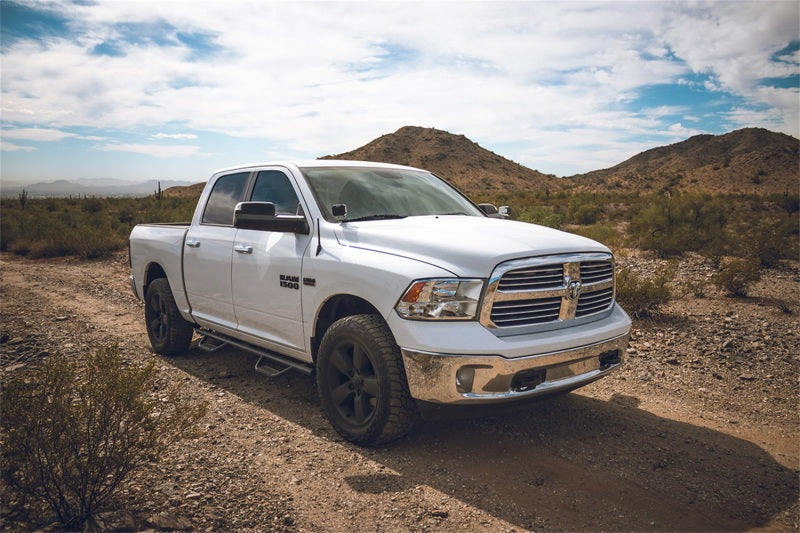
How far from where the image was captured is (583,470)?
11.9ft

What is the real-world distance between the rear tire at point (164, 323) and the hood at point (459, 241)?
2911 mm

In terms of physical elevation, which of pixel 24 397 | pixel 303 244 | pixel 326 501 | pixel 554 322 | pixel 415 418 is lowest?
pixel 326 501

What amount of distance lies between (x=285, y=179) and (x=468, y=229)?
1737 millimetres

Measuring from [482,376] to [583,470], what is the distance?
0.97 meters

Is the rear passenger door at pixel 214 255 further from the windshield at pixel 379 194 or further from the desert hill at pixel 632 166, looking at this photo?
the desert hill at pixel 632 166

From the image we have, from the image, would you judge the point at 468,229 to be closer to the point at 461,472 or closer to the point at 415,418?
the point at 415,418

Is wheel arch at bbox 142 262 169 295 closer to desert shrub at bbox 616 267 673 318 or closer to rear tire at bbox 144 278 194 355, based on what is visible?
rear tire at bbox 144 278 194 355

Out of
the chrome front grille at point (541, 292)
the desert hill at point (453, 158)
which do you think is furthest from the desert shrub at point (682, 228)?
the desert hill at point (453, 158)

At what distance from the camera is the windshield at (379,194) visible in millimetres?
4555

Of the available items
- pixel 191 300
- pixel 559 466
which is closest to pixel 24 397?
pixel 191 300

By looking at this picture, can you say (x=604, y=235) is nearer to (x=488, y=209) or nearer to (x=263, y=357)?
(x=488, y=209)

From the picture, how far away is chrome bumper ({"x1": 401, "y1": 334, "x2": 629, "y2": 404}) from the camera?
3377mm

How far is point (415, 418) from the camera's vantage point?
3758mm

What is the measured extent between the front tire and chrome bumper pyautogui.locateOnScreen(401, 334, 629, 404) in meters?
0.13
